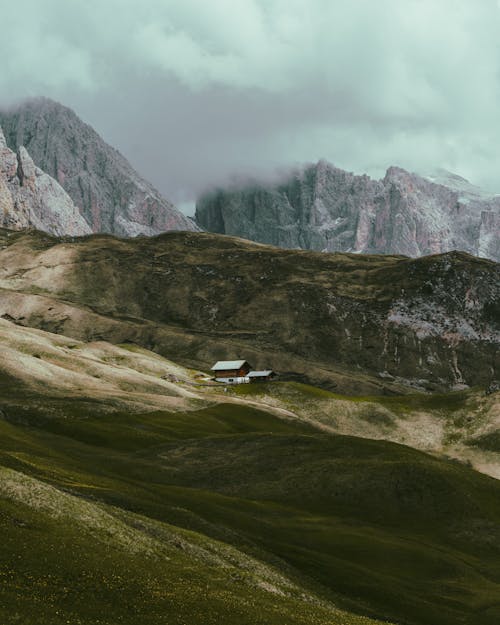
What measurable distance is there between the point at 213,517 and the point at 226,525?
81.4 inches

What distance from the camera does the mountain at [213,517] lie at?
35.9m

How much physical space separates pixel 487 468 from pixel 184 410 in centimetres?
6570

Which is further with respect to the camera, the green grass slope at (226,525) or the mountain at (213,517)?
the mountain at (213,517)

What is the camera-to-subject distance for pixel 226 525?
67312 mm

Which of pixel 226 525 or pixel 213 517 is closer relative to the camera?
pixel 226 525

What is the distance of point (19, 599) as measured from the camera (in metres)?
30.2

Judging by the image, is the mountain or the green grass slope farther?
the mountain

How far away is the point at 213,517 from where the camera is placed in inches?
2712

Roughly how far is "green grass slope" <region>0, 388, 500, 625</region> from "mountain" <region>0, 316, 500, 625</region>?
19cm

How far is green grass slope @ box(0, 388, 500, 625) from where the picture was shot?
3569cm

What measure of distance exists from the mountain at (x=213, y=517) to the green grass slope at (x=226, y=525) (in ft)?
0.62

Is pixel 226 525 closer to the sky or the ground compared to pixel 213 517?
closer to the ground

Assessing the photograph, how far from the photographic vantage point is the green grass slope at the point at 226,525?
35.7m

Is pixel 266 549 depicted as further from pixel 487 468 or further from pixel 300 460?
pixel 487 468
